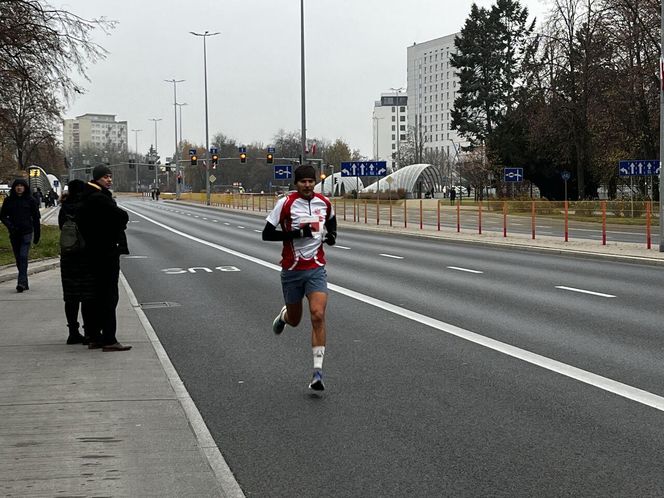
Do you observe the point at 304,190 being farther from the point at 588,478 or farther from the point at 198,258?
the point at 198,258

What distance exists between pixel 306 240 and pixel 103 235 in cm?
268

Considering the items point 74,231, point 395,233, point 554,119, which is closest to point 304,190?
point 74,231

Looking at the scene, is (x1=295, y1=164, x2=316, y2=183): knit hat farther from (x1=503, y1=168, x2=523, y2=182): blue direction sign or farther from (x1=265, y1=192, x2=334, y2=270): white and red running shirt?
(x1=503, y1=168, x2=523, y2=182): blue direction sign

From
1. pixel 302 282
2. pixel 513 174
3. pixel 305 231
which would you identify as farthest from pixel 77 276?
pixel 513 174

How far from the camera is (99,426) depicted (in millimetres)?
6398

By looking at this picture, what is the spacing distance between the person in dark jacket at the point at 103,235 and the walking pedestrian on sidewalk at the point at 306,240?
2.31 metres

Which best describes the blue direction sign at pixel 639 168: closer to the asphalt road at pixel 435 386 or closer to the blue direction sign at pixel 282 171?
the asphalt road at pixel 435 386

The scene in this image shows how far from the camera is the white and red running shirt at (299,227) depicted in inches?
307

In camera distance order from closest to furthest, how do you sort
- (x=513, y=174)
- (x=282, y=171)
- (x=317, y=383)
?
1. (x=317, y=383)
2. (x=513, y=174)
3. (x=282, y=171)

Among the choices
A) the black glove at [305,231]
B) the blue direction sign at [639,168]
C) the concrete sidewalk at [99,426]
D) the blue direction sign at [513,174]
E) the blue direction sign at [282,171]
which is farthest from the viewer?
the blue direction sign at [282,171]

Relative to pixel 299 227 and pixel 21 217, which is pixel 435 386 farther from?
pixel 21 217

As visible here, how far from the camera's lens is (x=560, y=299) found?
553 inches

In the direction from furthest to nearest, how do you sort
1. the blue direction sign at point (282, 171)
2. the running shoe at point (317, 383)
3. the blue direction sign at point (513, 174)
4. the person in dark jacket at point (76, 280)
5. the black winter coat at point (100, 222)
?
the blue direction sign at point (282, 171) < the blue direction sign at point (513, 174) < the person in dark jacket at point (76, 280) < the black winter coat at point (100, 222) < the running shoe at point (317, 383)

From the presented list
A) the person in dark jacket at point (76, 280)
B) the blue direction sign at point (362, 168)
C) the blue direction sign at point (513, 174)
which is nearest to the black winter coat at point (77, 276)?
the person in dark jacket at point (76, 280)
